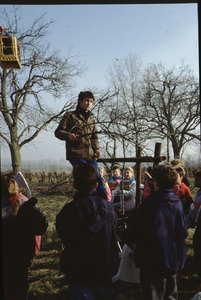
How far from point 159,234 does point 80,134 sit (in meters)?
1.40

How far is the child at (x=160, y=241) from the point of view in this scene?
1.70m

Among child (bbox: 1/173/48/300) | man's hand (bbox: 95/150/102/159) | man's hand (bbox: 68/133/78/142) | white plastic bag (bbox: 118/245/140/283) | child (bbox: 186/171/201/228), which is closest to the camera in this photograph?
child (bbox: 1/173/48/300)

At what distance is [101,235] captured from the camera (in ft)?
5.35

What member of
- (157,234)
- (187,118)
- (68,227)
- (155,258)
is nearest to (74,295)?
(68,227)

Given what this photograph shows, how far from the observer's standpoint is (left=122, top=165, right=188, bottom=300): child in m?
1.70

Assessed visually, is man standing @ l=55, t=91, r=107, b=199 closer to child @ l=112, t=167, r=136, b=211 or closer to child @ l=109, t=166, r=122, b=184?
child @ l=112, t=167, r=136, b=211

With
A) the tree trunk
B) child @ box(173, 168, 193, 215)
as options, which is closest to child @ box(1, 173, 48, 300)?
child @ box(173, 168, 193, 215)

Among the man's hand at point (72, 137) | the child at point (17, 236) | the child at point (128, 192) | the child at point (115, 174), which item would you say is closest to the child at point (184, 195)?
the child at point (128, 192)

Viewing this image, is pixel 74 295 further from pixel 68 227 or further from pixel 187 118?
pixel 187 118

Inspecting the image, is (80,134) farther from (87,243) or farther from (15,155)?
(15,155)

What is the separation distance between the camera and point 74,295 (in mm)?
1630

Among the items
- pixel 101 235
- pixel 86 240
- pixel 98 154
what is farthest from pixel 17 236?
pixel 98 154

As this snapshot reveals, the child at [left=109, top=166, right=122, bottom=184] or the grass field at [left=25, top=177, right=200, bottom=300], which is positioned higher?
the child at [left=109, top=166, right=122, bottom=184]

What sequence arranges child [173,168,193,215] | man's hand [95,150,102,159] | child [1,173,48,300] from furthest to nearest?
child [173,168,193,215] → man's hand [95,150,102,159] → child [1,173,48,300]
